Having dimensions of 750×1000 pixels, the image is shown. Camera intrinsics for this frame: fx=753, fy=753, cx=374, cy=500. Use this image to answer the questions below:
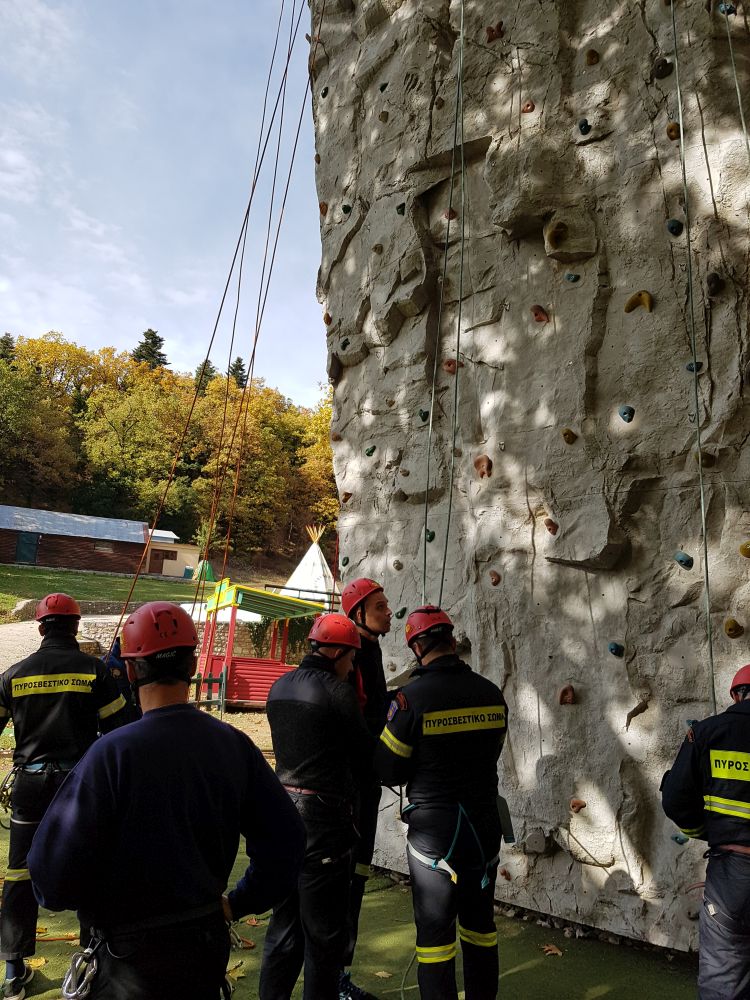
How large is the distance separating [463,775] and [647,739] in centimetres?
157

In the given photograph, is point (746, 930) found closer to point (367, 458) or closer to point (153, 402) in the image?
point (367, 458)

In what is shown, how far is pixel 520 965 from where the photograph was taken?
12.9 feet

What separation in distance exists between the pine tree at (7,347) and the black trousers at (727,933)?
5100cm

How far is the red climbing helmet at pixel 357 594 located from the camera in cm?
393

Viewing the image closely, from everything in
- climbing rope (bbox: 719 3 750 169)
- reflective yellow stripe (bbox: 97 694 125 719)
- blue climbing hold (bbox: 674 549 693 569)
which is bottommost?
reflective yellow stripe (bbox: 97 694 125 719)

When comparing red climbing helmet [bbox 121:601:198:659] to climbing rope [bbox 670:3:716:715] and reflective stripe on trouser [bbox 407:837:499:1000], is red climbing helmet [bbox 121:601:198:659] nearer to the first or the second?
reflective stripe on trouser [bbox 407:837:499:1000]

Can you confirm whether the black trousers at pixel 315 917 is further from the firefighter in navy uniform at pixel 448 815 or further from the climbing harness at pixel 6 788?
the climbing harness at pixel 6 788

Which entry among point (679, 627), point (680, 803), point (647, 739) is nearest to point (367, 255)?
point (679, 627)

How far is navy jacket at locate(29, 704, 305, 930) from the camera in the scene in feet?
5.69

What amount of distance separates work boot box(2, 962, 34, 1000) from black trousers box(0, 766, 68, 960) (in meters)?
0.09

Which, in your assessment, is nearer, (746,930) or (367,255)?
(746,930)

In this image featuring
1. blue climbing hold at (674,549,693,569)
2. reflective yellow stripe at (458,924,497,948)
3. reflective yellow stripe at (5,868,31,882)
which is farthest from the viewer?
blue climbing hold at (674,549,693,569)

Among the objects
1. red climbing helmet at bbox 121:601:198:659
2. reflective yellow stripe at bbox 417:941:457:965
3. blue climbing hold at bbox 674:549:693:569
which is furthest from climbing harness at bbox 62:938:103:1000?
blue climbing hold at bbox 674:549:693:569

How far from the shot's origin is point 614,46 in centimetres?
474
